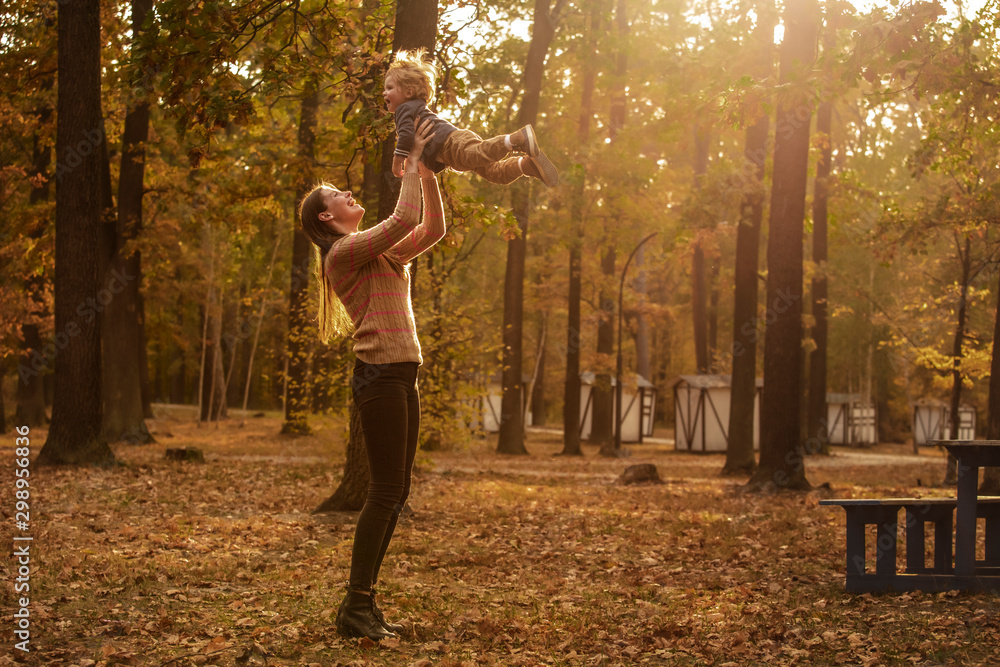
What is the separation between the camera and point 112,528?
816cm

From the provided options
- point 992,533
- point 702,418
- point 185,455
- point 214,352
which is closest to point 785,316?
point 992,533

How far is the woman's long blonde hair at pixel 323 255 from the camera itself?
4.77 m

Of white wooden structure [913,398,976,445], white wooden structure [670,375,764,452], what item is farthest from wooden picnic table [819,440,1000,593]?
white wooden structure [913,398,976,445]

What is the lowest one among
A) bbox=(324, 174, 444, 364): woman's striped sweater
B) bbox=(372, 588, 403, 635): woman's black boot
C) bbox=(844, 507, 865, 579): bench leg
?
bbox=(372, 588, 403, 635): woman's black boot

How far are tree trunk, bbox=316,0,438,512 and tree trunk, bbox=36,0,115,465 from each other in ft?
16.7

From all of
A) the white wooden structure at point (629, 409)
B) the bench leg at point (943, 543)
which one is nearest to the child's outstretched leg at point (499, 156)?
the bench leg at point (943, 543)

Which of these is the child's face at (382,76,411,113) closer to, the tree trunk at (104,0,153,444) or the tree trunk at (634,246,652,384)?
the tree trunk at (104,0,153,444)

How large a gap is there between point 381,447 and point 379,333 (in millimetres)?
590

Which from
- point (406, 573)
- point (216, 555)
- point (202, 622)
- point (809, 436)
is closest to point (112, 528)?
point (216, 555)

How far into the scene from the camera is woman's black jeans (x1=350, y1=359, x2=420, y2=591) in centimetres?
452

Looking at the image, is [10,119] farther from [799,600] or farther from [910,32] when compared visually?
[799,600]

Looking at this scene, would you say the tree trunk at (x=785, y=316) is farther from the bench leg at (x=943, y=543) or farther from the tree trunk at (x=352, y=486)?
the bench leg at (x=943, y=543)

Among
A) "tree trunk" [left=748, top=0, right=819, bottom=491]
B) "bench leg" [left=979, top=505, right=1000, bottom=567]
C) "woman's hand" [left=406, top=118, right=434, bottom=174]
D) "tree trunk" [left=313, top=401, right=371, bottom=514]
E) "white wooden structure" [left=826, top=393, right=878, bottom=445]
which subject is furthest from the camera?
"white wooden structure" [left=826, top=393, right=878, bottom=445]

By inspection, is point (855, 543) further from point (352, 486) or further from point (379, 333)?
point (352, 486)
